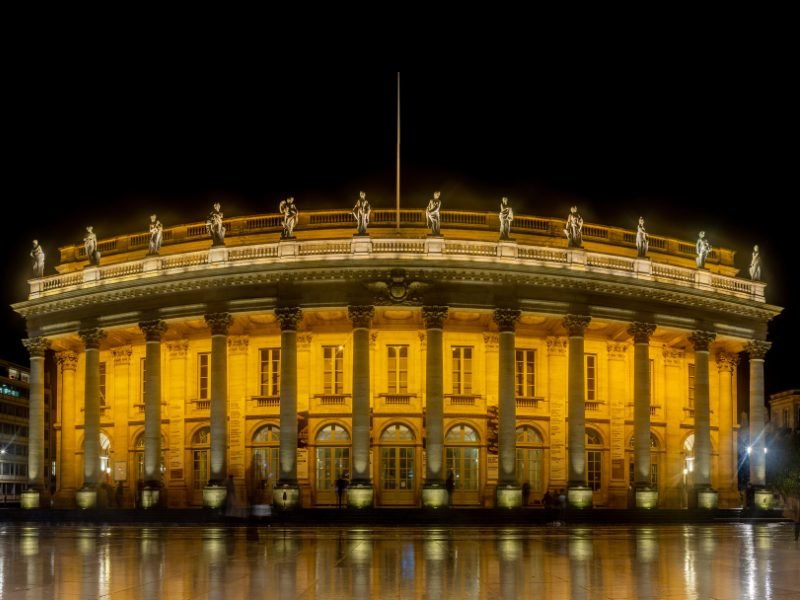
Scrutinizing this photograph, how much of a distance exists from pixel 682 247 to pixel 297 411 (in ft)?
78.1

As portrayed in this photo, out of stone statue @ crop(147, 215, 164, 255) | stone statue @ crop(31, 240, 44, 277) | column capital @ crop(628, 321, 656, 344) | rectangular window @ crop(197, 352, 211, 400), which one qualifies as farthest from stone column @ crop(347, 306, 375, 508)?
stone statue @ crop(31, 240, 44, 277)

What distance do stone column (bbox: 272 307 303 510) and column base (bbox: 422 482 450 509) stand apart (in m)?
5.87

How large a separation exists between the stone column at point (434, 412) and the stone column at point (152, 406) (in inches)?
544

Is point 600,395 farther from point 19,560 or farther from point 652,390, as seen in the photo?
point 19,560

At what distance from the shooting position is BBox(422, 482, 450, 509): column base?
160 ft

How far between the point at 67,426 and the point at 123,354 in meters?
6.00

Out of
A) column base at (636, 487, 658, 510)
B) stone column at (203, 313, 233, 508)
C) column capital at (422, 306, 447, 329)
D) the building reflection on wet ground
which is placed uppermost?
column capital at (422, 306, 447, 329)

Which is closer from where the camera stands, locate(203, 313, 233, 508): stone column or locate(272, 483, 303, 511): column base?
locate(272, 483, 303, 511): column base

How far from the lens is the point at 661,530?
42.9 meters

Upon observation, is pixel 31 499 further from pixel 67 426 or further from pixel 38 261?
pixel 38 261

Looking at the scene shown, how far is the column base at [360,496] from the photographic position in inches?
1928

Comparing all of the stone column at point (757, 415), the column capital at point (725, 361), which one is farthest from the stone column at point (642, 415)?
the column capital at point (725, 361)

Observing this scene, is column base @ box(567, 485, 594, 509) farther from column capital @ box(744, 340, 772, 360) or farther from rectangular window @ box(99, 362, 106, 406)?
rectangular window @ box(99, 362, 106, 406)

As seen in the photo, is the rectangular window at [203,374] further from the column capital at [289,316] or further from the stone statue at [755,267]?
the stone statue at [755,267]
